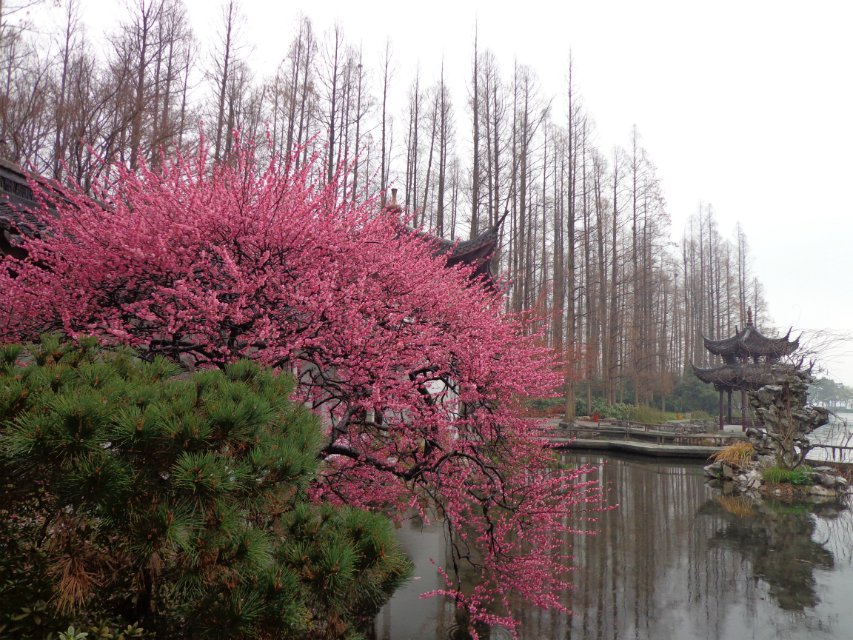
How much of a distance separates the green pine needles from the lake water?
3841 mm

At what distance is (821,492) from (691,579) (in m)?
8.84

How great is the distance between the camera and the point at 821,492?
45.6ft

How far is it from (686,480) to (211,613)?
56.0 feet

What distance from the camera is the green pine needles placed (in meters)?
2.01

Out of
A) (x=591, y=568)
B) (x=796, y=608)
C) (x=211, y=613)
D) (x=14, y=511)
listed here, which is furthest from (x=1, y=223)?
(x=796, y=608)

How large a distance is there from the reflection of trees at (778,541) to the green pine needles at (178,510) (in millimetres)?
7615

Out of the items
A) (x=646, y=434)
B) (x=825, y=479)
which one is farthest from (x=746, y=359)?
(x=825, y=479)

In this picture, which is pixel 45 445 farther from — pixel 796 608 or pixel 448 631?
pixel 796 608

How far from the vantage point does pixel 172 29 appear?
57.2ft

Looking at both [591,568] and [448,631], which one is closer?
[448,631]

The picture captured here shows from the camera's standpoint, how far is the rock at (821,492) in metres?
13.8

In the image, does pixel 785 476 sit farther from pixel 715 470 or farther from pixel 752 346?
pixel 752 346

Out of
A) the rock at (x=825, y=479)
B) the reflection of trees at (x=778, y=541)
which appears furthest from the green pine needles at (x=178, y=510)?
the rock at (x=825, y=479)

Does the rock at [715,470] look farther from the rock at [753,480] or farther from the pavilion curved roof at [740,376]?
the pavilion curved roof at [740,376]
